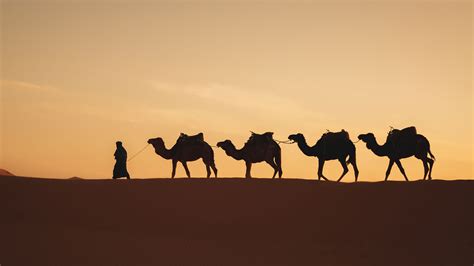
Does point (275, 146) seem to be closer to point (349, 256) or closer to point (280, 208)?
point (280, 208)

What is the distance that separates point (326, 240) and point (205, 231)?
2782 mm

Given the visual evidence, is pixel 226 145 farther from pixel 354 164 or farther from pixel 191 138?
pixel 354 164

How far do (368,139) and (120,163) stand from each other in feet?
24.3

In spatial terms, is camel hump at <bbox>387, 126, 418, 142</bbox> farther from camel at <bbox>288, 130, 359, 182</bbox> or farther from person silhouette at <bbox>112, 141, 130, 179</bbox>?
person silhouette at <bbox>112, 141, 130, 179</bbox>

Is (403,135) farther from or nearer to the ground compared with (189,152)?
farther from the ground

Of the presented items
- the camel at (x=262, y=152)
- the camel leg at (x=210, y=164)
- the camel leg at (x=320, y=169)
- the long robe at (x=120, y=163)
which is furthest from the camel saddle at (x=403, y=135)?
the long robe at (x=120, y=163)

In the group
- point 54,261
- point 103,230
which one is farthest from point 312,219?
point 54,261

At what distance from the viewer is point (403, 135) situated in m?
23.4

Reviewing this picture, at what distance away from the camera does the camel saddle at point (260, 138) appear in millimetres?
24078

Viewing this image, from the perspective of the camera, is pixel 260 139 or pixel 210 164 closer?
pixel 260 139

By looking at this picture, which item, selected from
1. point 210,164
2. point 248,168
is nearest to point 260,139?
point 248,168

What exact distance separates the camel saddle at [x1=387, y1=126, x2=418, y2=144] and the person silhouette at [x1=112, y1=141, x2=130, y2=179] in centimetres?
778

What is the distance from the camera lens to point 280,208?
65.4 ft

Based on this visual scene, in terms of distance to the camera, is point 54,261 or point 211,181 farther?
point 211,181
